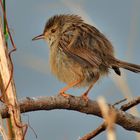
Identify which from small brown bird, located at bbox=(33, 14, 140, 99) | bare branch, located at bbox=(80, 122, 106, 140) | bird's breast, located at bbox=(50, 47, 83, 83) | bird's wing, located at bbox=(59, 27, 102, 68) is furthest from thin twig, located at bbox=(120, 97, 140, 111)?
bird's breast, located at bbox=(50, 47, 83, 83)

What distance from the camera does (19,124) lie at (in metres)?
2.25

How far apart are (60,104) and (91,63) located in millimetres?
1824

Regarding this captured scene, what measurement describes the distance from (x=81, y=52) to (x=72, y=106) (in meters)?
1.70

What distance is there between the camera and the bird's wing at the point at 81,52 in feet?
16.1

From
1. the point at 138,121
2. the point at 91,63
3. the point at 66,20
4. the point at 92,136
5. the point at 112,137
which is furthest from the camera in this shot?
the point at 66,20

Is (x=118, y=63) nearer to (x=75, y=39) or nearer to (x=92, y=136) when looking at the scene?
(x=75, y=39)

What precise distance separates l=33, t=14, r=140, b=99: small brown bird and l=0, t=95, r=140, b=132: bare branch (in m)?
1.36

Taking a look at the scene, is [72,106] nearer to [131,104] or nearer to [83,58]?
[131,104]

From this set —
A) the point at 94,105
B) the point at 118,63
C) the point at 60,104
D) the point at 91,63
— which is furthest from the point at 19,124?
the point at 118,63

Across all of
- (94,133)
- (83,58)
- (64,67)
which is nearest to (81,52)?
(83,58)

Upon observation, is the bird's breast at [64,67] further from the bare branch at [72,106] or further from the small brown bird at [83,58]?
the bare branch at [72,106]

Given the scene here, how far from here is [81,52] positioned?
195 inches

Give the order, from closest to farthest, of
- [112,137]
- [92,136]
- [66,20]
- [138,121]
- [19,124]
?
[112,137] → [19,124] → [92,136] → [138,121] → [66,20]

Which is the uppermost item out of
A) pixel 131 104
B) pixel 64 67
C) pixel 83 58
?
pixel 131 104
